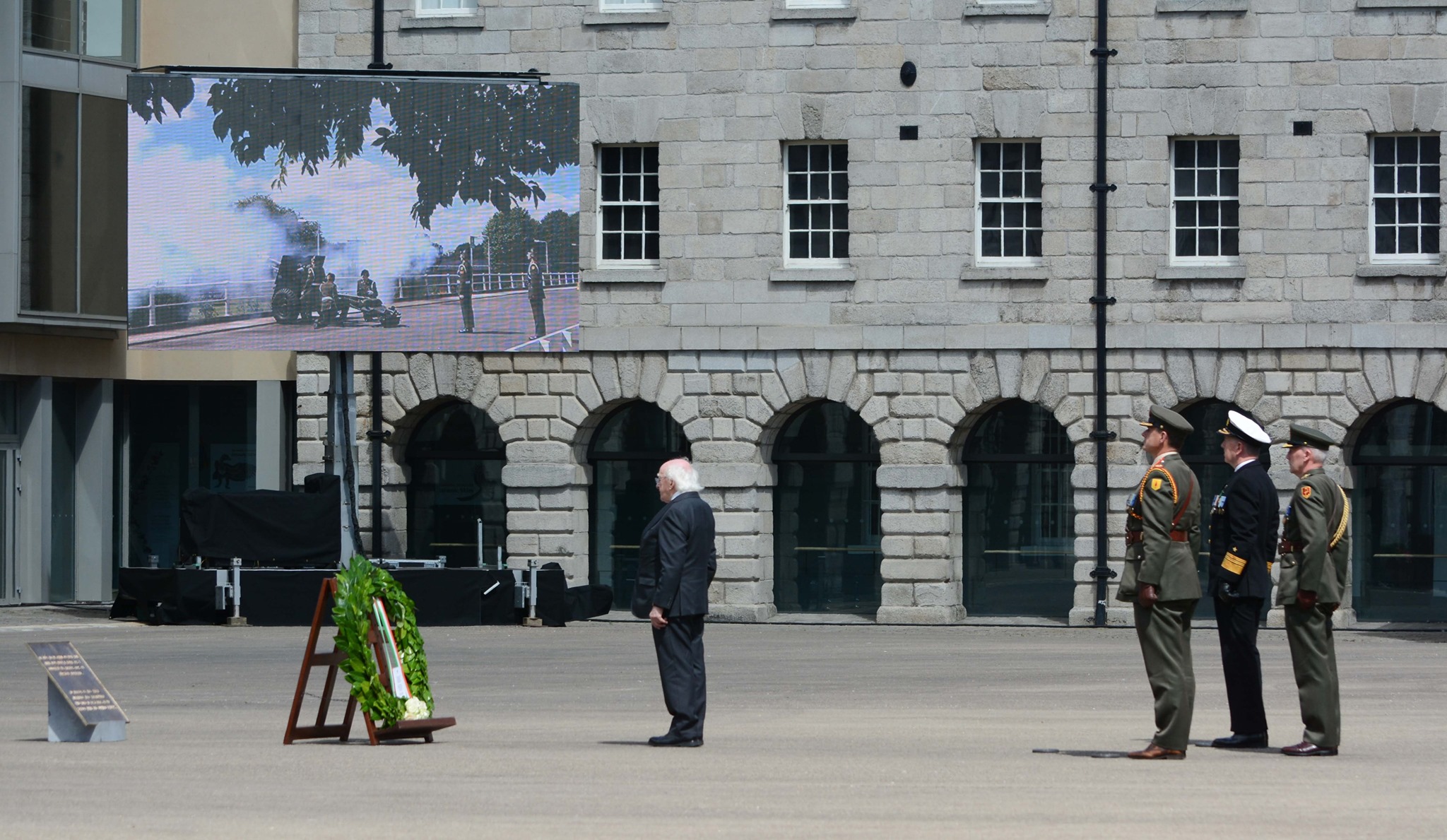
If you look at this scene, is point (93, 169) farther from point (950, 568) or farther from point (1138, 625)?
point (1138, 625)

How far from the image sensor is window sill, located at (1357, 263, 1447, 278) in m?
27.2

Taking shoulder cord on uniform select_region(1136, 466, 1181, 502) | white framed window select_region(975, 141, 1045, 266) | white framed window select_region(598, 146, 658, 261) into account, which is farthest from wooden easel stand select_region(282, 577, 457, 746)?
white framed window select_region(975, 141, 1045, 266)

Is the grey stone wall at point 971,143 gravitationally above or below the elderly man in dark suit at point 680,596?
above

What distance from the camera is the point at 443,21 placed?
29609 mm

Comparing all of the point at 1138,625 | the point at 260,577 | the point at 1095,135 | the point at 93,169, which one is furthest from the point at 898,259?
the point at 1138,625

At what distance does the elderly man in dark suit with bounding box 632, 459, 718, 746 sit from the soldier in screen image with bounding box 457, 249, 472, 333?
13.9m

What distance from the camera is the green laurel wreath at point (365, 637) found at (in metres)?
13.4

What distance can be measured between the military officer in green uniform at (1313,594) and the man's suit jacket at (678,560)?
324 cm

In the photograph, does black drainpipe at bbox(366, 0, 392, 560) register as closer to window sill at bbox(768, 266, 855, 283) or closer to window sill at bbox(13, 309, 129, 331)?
window sill at bbox(13, 309, 129, 331)

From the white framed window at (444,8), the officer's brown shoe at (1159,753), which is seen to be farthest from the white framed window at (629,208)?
the officer's brown shoe at (1159,753)

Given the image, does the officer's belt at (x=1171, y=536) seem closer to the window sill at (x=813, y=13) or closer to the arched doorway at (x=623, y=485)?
the window sill at (x=813, y=13)

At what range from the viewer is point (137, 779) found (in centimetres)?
1201

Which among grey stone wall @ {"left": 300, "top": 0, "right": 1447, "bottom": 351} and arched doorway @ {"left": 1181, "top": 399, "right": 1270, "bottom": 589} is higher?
grey stone wall @ {"left": 300, "top": 0, "right": 1447, "bottom": 351}

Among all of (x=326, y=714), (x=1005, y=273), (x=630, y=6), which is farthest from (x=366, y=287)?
(x=326, y=714)
